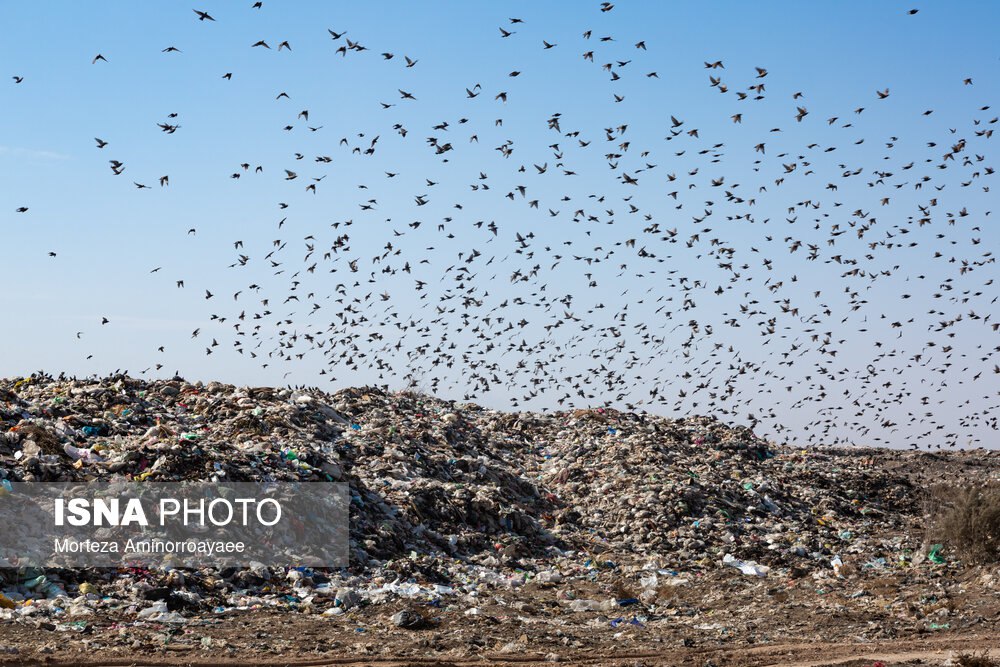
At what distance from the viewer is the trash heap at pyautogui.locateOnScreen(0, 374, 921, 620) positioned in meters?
10.9

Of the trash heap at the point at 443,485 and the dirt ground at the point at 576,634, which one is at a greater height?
the trash heap at the point at 443,485

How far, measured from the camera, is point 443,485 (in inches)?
567

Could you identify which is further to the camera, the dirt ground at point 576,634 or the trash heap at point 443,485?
the trash heap at point 443,485

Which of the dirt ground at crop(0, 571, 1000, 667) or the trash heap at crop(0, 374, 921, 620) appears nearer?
the dirt ground at crop(0, 571, 1000, 667)

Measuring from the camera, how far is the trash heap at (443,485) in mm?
10852

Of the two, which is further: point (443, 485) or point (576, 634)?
point (443, 485)

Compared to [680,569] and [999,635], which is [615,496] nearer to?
[680,569]

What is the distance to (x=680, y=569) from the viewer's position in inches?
504

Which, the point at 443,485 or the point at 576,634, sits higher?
the point at 443,485

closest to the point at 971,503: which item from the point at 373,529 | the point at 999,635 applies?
the point at 999,635

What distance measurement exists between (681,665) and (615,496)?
825 centimetres

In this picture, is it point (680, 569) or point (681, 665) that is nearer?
point (681, 665)

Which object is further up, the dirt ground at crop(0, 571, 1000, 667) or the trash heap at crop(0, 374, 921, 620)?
the trash heap at crop(0, 374, 921, 620)

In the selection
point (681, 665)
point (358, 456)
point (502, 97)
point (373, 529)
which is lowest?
point (681, 665)
